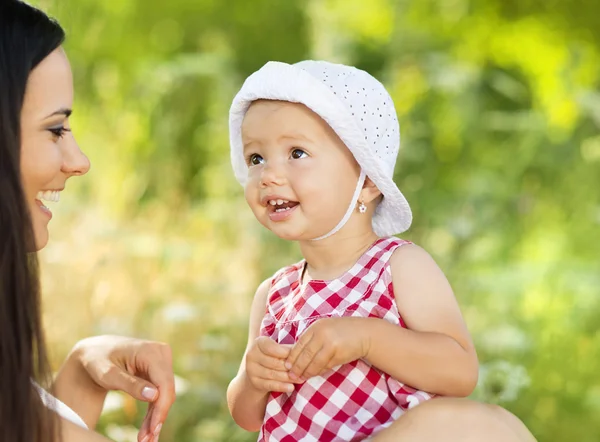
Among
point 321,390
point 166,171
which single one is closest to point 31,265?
point 321,390

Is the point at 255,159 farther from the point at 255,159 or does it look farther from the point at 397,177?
the point at 397,177

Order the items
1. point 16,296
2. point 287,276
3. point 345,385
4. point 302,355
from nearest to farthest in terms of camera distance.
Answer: point 16,296 < point 302,355 < point 345,385 < point 287,276

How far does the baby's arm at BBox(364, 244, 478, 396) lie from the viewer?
188 cm

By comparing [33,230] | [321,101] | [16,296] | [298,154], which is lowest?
[16,296]

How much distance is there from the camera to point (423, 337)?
1.91 meters

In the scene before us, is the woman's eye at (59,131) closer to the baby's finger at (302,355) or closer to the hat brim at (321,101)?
the hat brim at (321,101)

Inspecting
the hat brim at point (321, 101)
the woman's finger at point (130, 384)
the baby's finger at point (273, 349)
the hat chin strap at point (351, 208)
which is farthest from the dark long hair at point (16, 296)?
the hat chin strap at point (351, 208)

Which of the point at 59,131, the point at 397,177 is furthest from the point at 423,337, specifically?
the point at 397,177

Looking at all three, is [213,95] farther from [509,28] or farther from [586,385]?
[586,385]

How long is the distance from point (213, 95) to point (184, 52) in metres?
2.04

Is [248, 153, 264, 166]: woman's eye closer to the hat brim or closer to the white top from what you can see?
the hat brim

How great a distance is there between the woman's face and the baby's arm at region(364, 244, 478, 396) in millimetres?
700

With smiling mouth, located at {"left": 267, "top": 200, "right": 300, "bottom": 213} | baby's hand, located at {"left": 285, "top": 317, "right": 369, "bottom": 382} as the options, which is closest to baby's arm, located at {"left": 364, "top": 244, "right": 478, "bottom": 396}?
baby's hand, located at {"left": 285, "top": 317, "right": 369, "bottom": 382}

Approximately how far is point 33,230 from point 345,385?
30.2 inches
